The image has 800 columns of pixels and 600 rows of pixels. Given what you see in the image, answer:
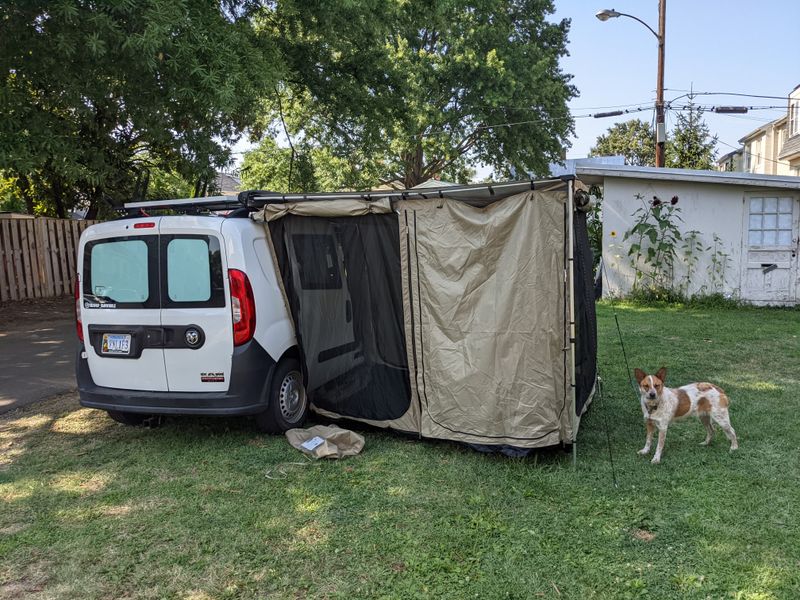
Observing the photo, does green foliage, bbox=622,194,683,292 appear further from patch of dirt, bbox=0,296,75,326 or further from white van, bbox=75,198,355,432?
patch of dirt, bbox=0,296,75,326

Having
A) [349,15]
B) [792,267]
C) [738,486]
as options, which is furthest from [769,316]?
[349,15]

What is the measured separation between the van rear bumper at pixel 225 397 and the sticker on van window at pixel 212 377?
3.5 inches

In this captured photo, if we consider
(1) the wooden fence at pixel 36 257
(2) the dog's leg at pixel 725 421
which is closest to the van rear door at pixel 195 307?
(2) the dog's leg at pixel 725 421

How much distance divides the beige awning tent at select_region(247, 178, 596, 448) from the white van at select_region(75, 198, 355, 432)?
0.34 feet

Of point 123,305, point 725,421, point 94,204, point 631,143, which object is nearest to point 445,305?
point 725,421

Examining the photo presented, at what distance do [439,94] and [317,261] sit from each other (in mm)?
19751

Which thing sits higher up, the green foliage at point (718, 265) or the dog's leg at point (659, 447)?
the green foliage at point (718, 265)

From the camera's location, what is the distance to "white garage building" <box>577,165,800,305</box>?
1195 cm

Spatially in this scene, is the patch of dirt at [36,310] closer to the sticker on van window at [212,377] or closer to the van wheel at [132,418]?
the van wheel at [132,418]

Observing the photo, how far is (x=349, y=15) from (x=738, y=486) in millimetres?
9188

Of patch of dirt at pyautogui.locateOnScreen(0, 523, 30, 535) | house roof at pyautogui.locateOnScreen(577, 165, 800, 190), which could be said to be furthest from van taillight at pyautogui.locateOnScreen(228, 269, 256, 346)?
house roof at pyautogui.locateOnScreen(577, 165, 800, 190)

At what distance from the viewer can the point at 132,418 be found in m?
5.34

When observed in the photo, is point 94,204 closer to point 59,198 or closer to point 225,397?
point 59,198

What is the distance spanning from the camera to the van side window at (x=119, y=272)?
187 inches
